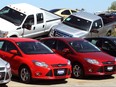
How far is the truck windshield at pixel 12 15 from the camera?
22.1 metres

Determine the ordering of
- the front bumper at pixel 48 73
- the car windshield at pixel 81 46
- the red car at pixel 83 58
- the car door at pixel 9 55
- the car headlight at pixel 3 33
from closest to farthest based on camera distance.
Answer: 1. the front bumper at pixel 48 73
2. the car door at pixel 9 55
3. the red car at pixel 83 58
4. the car windshield at pixel 81 46
5. the car headlight at pixel 3 33

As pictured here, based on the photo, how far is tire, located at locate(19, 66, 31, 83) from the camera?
14.0 metres

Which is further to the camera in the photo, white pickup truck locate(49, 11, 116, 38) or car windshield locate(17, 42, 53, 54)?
white pickup truck locate(49, 11, 116, 38)

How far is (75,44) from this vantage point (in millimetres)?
16844

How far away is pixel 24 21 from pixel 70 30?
2.98 metres

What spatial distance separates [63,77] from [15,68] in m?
1.67

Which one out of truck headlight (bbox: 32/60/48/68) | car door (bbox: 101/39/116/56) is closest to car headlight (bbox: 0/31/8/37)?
car door (bbox: 101/39/116/56)

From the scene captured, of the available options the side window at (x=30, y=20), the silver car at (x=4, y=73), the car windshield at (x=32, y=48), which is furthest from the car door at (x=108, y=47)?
the silver car at (x=4, y=73)

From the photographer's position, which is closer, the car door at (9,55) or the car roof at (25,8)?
the car door at (9,55)

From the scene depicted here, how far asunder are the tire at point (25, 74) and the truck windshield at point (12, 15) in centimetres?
782

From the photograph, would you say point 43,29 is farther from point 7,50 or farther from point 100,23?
point 7,50

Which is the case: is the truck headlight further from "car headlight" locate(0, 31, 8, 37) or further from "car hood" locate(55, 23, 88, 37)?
"car hood" locate(55, 23, 88, 37)

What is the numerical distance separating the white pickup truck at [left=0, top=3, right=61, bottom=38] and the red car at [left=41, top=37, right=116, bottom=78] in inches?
181

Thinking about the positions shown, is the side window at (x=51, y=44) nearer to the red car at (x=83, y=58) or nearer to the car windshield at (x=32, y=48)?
the red car at (x=83, y=58)
